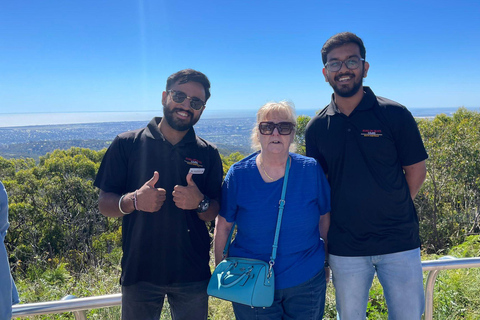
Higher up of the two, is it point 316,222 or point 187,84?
point 187,84

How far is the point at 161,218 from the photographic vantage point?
220 cm

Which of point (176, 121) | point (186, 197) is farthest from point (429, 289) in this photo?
point (176, 121)

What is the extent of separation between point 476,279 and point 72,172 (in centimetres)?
1557

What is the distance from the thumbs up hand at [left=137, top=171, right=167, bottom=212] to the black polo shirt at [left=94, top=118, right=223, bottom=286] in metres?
0.18

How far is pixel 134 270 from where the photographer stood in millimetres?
2174

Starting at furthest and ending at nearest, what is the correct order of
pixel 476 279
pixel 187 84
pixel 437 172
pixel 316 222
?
pixel 437 172 < pixel 476 279 < pixel 187 84 < pixel 316 222

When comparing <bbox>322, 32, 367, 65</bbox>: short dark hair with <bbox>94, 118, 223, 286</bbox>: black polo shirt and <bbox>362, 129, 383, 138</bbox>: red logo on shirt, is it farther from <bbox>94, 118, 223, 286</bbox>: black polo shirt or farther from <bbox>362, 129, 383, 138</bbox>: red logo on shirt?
<bbox>94, 118, 223, 286</bbox>: black polo shirt

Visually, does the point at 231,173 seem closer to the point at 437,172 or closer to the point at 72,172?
the point at 437,172

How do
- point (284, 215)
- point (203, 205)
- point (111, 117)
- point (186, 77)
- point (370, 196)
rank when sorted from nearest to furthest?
point (284, 215) < point (203, 205) < point (370, 196) < point (186, 77) < point (111, 117)

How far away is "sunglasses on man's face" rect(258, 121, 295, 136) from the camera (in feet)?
7.04

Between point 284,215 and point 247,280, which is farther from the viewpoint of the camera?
point 284,215

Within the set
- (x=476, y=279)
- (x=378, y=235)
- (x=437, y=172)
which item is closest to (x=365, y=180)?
(x=378, y=235)

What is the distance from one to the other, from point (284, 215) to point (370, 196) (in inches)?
26.6

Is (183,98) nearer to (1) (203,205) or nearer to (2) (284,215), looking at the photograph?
(1) (203,205)
